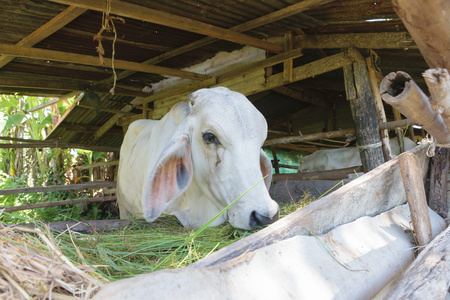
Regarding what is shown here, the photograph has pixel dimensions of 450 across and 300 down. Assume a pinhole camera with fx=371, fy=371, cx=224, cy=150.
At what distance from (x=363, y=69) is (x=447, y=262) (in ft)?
10.4

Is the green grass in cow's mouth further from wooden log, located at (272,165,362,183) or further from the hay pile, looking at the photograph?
wooden log, located at (272,165,362,183)

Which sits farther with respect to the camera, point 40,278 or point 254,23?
point 254,23

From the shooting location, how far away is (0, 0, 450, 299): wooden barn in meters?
1.37

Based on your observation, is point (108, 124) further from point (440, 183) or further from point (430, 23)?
point (430, 23)

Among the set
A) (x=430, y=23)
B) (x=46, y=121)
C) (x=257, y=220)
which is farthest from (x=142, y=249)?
(x=46, y=121)

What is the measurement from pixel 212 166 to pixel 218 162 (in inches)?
2.9

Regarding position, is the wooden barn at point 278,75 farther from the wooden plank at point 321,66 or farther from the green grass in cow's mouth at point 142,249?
the green grass in cow's mouth at point 142,249

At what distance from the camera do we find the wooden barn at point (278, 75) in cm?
137

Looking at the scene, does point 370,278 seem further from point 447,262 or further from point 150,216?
point 150,216

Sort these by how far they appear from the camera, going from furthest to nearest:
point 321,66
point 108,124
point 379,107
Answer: point 108,124 → point 321,66 → point 379,107

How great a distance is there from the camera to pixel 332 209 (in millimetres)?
1824

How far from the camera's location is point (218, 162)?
2502 mm

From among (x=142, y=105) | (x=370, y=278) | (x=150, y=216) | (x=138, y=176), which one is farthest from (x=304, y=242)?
(x=142, y=105)

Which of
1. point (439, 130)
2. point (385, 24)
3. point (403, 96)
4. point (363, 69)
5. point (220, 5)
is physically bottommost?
point (439, 130)
